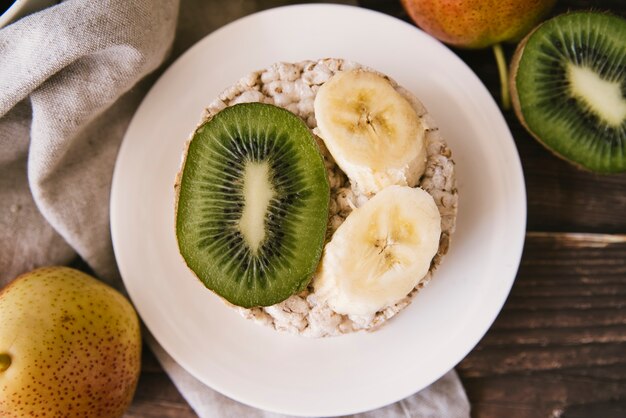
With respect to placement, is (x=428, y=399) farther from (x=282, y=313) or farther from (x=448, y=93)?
(x=448, y=93)

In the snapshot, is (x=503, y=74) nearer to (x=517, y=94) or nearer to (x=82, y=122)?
(x=517, y=94)

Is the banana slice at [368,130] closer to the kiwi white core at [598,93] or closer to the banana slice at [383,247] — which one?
the banana slice at [383,247]

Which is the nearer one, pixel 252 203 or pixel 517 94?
pixel 252 203

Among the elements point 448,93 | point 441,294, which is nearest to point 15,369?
point 441,294

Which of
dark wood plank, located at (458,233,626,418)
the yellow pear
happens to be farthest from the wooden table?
the yellow pear

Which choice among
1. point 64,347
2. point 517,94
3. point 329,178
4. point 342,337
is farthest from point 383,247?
point 64,347
